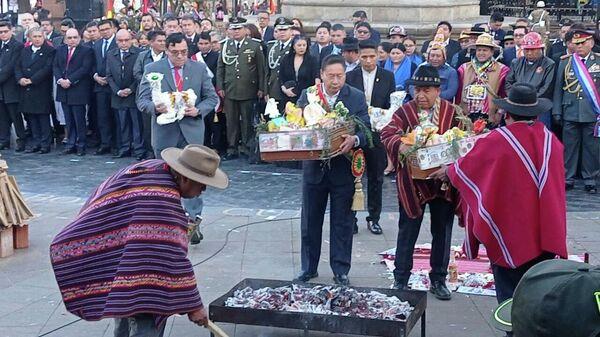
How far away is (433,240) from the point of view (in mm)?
7836

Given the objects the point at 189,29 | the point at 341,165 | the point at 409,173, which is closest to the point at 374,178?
the point at 341,165

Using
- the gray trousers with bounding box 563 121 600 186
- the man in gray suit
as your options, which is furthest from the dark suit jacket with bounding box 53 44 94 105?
the gray trousers with bounding box 563 121 600 186

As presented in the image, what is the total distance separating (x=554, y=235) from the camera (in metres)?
6.06

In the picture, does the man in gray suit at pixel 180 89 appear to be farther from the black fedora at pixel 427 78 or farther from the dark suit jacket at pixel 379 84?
the black fedora at pixel 427 78

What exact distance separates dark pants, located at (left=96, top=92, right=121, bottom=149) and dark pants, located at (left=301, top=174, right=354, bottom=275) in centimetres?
738

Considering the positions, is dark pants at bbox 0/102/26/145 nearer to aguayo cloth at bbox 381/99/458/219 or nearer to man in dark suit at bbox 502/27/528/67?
man in dark suit at bbox 502/27/528/67

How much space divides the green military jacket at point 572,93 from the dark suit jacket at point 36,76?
765cm

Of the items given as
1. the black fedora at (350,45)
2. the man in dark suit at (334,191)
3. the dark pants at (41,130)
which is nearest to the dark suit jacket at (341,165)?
the man in dark suit at (334,191)

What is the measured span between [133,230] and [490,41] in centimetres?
746

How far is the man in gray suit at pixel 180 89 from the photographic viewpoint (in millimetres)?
9289

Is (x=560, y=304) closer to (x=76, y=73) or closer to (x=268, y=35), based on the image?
(x=76, y=73)

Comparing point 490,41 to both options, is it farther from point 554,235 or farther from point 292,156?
point 554,235

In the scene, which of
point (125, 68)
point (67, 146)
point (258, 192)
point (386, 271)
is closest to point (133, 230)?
point (386, 271)

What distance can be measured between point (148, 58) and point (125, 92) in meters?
0.87
